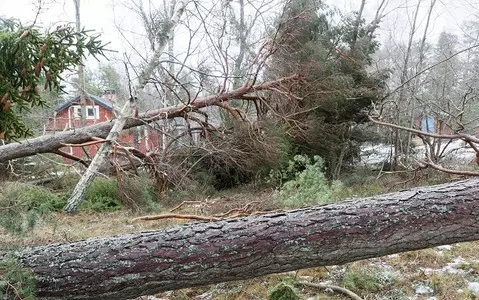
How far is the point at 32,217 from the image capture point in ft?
6.74

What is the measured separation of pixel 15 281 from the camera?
1.76m

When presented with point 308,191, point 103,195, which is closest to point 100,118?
point 103,195

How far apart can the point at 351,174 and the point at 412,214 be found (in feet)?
24.7

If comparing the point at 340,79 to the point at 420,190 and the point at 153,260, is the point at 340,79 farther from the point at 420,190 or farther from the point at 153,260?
the point at 153,260

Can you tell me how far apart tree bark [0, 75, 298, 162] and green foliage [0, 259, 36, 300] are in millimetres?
3725

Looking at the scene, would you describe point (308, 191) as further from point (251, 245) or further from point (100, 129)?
point (100, 129)

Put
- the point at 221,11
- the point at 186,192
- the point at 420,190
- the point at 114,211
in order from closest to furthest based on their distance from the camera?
the point at 420,190, the point at 114,211, the point at 186,192, the point at 221,11

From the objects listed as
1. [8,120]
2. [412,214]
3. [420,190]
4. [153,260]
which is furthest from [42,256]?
[420,190]

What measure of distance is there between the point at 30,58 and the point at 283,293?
2196 mm

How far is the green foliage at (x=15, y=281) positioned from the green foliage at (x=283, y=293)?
1465 millimetres

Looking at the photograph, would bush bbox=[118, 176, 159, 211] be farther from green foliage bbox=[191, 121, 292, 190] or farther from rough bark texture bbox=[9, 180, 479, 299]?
rough bark texture bbox=[9, 180, 479, 299]

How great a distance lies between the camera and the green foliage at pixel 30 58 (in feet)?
7.11

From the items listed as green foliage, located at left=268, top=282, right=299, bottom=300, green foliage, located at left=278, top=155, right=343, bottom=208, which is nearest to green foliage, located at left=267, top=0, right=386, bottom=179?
green foliage, located at left=278, top=155, right=343, bottom=208

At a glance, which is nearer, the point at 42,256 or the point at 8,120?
the point at 42,256
